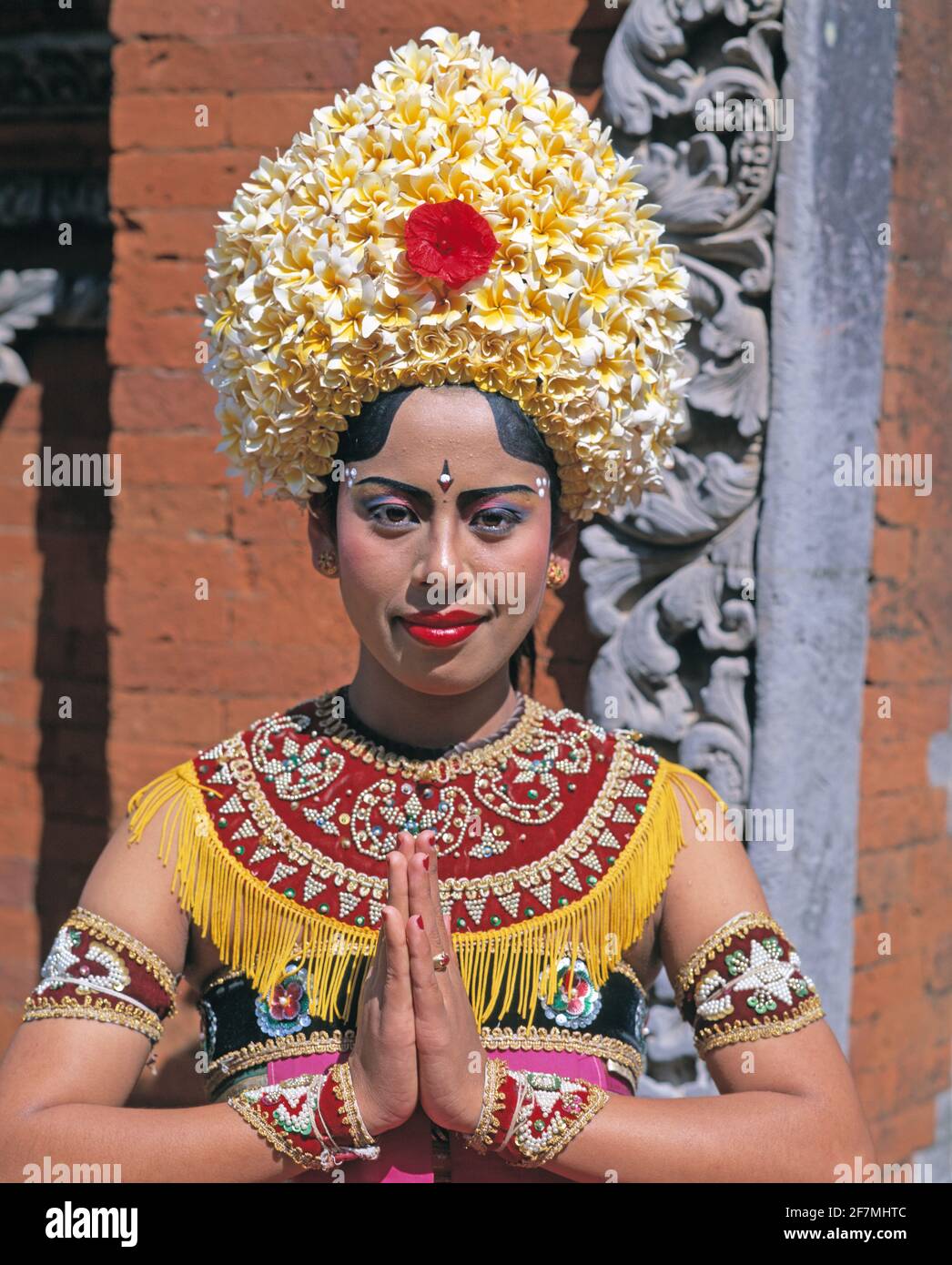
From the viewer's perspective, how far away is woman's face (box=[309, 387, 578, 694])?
6.29ft

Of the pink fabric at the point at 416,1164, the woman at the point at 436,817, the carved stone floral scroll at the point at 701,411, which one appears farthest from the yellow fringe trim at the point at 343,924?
the carved stone floral scroll at the point at 701,411

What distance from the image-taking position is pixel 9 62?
145 inches

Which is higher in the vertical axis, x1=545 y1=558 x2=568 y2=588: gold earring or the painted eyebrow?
the painted eyebrow

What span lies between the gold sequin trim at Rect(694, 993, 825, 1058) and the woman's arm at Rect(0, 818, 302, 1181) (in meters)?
0.60

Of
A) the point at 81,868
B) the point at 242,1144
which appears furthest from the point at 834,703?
the point at 81,868

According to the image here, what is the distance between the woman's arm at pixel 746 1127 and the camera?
1850mm

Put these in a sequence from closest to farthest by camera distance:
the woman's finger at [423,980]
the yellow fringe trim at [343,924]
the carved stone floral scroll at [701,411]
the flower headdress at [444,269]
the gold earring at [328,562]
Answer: the woman's finger at [423,980], the flower headdress at [444,269], the yellow fringe trim at [343,924], the gold earring at [328,562], the carved stone floral scroll at [701,411]

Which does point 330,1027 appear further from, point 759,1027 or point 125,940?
point 759,1027

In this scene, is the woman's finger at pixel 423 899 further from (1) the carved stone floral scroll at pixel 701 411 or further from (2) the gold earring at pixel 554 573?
(1) the carved stone floral scroll at pixel 701 411

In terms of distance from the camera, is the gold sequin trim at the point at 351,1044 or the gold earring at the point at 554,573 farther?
the gold earring at the point at 554,573

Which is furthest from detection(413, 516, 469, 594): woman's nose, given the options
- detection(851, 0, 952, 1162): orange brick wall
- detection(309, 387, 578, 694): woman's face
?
detection(851, 0, 952, 1162): orange brick wall

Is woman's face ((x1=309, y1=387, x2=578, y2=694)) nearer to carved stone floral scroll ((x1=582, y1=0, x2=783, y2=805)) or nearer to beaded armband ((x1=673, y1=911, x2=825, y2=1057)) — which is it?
beaded armband ((x1=673, y1=911, x2=825, y2=1057))

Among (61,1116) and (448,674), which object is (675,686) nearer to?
(448,674)

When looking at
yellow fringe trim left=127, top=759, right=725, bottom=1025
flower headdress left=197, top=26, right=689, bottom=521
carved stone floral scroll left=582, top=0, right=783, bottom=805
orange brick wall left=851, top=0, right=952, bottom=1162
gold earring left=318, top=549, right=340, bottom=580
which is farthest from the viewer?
orange brick wall left=851, top=0, right=952, bottom=1162
